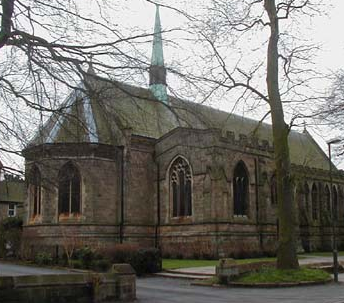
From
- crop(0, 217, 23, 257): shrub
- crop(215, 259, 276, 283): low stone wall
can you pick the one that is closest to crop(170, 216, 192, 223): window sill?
crop(0, 217, 23, 257): shrub

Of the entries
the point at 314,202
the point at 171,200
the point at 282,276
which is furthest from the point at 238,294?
the point at 314,202

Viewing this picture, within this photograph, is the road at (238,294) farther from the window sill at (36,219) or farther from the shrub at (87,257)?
the window sill at (36,219)

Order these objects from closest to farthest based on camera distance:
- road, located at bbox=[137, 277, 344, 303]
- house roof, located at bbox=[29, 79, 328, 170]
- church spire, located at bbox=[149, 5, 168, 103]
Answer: church spire, located at bbox=[149, 5, 168, 103]
house roof, located at bbox=[29, 79, 328, 170]
road, located at bbox=[137, 277, 344, 303]

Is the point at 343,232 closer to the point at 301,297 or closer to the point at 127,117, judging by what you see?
the point at 301,297

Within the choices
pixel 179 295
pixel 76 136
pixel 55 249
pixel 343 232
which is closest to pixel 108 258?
pixel 55 249

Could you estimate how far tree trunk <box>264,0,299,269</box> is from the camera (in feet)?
59.0

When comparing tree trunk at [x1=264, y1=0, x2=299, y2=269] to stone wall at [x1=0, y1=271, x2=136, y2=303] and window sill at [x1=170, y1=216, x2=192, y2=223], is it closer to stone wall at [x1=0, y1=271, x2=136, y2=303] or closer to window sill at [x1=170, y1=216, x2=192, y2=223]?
A: stone wall at [x1=0, y1=271, x2=136, y2=303]

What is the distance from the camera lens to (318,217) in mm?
44312

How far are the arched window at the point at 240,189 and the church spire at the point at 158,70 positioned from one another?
24321 millimetres

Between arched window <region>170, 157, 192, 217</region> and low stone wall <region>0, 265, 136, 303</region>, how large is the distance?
18.6 m

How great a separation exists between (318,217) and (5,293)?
120ft

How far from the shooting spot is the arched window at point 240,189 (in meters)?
33.0

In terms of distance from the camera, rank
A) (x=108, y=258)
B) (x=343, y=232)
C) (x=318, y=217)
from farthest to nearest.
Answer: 1. (x=343, y=232)
2. (x=318, y=217)
3. (x=108, y=258)

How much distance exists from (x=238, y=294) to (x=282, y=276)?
2.67m
